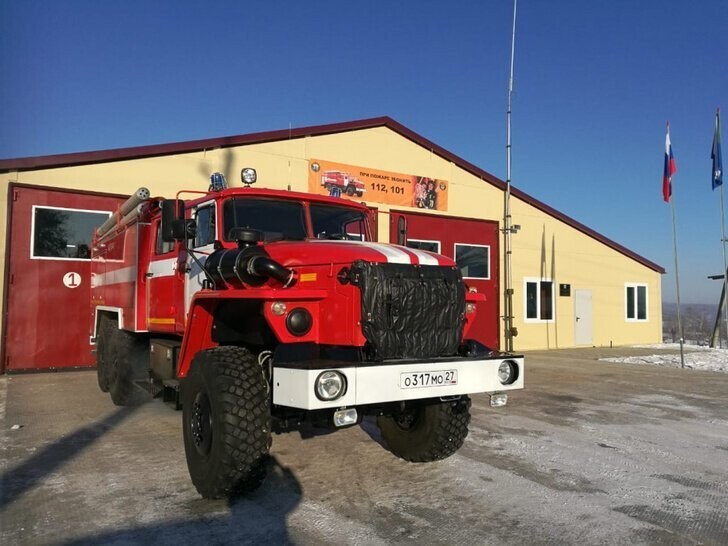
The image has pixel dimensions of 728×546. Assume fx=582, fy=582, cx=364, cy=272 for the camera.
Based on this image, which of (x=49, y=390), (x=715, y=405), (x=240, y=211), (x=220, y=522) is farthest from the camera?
(x=49, y=390)

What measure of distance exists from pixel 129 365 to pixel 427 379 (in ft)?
16.0

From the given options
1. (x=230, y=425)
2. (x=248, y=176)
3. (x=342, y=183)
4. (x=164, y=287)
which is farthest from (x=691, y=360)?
(x=230, y=425)

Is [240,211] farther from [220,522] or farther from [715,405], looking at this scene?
[715,405]

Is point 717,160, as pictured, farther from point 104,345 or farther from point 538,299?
point 104,345

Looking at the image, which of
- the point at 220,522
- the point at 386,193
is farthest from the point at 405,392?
the point at 386,193

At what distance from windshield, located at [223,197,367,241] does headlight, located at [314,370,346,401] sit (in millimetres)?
2024

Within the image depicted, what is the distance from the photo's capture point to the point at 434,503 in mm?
4348

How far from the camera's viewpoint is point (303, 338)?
173 inches

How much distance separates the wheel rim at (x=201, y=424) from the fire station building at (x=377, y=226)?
3154mm

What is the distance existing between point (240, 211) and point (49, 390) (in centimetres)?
621

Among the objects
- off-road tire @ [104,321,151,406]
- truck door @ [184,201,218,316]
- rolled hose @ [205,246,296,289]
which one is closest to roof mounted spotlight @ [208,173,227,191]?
truck door @ [184,201,218,316]

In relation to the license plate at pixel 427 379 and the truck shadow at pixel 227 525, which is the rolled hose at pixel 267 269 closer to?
the license plate at pixel 427 379

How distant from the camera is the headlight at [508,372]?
4742mm

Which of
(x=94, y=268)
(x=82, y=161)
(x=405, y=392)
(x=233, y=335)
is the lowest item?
(x=405, y=392)
